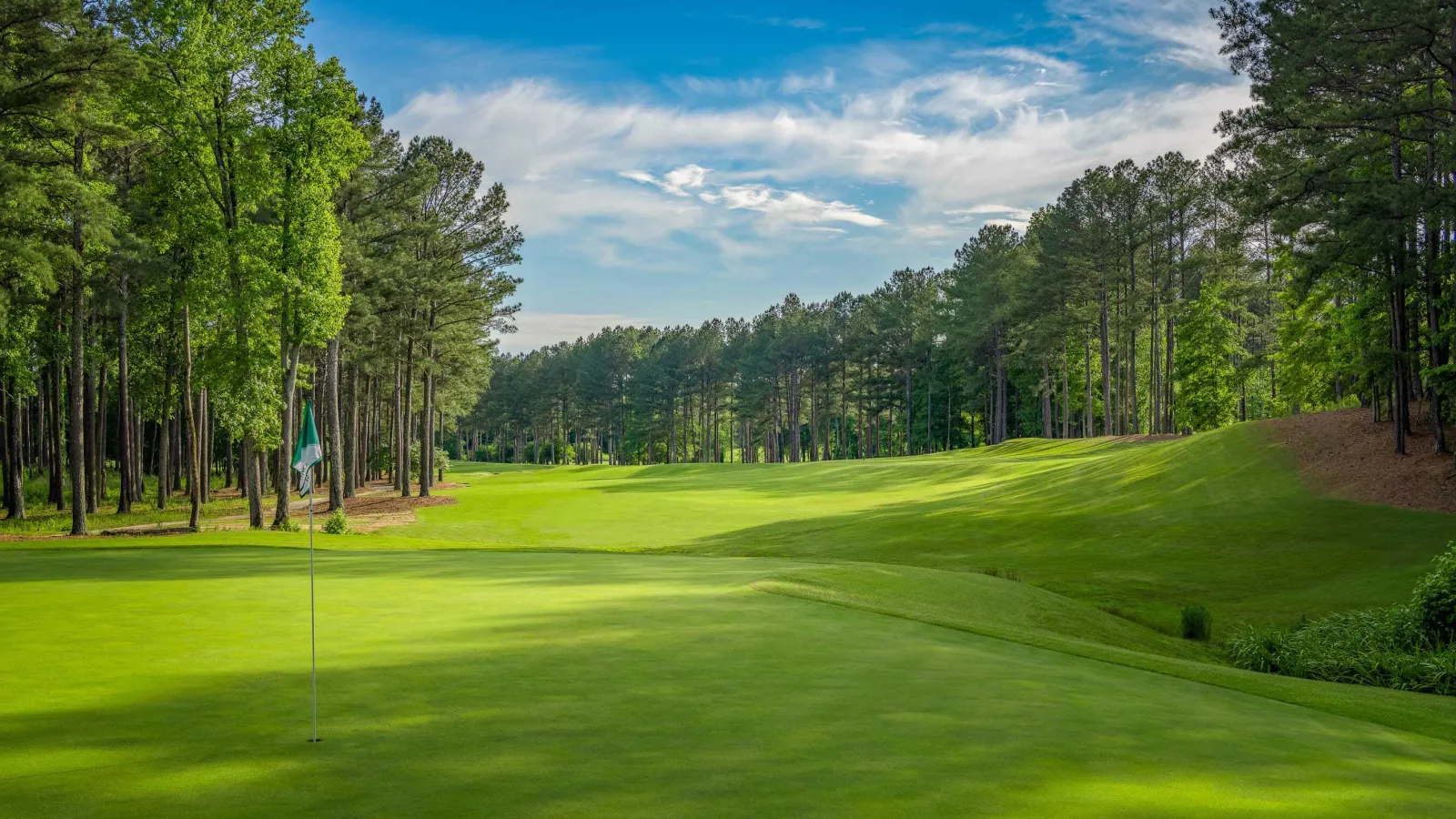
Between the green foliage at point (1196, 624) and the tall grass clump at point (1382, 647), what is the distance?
136 centimetres

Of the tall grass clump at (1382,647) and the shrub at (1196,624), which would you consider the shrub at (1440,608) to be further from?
the shrub at (1196,624)

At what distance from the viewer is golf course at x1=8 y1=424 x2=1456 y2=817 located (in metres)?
5.30

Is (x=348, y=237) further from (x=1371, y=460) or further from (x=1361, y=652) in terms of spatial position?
(x=1371, y=460)

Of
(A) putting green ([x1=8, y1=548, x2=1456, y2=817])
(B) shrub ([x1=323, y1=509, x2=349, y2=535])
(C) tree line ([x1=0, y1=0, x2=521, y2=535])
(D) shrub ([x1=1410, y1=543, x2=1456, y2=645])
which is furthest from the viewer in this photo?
(B) shrub ([x1=323, y1=509, x2=349, y2=535])

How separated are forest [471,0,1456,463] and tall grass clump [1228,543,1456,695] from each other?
1325 centimetres

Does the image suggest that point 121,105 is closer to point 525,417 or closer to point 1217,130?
point 1217,130

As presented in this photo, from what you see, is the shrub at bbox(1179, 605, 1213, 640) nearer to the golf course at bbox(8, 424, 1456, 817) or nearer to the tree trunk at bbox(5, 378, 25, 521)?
the golf course at bbox(8, 424, 1456, 817)

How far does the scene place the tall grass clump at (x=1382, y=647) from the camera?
44.4 feet

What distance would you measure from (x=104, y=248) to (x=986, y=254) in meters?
66.7

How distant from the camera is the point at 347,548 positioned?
23.3m

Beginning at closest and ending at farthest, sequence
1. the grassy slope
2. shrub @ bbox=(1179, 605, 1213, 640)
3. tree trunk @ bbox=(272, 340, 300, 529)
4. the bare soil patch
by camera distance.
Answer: shrub @ bbox=(1179, 605, 1213, 640) → the grassy slope → tree trunk @ bbox=(272, 340, 300, 529) → the bare soil patch

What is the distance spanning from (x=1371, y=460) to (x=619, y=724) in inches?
1262

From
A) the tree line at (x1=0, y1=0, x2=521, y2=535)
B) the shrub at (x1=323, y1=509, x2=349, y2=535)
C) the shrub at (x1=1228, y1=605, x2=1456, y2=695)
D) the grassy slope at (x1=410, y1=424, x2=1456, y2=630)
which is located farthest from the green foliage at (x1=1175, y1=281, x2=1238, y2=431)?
the shrub at (x1=323, y1=509, x2=349, y2=535)

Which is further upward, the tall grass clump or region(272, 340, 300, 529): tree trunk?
region(272, 340, 300, 529): tree trunk
